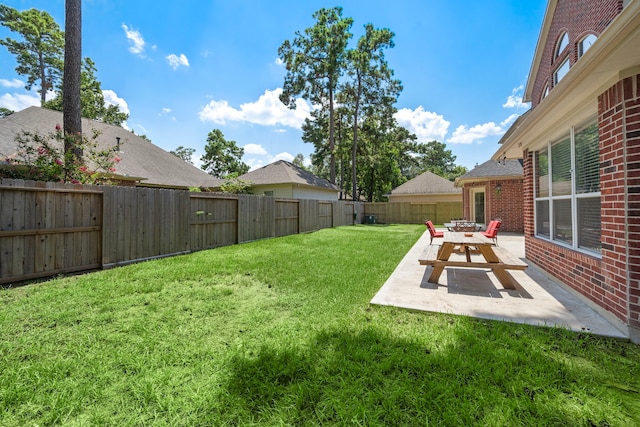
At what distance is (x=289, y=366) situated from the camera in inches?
93.4

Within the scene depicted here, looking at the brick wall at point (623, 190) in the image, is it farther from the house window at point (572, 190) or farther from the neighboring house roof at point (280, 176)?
the neighboring house roof at point (280, 176)

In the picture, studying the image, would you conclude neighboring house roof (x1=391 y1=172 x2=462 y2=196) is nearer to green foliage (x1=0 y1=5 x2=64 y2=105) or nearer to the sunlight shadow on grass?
the sunlight shadow on grass

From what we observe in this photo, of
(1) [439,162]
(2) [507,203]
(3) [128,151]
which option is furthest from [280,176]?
(1) [439,162]

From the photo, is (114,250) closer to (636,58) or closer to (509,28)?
(636,58)

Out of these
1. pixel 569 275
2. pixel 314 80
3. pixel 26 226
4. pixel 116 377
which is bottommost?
pixel 116 377

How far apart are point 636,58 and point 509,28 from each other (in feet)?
37.8

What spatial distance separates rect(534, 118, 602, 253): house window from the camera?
3676mm

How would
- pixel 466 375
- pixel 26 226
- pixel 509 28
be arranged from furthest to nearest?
pixel 509 28, pixel 26 226, pixel 466 375

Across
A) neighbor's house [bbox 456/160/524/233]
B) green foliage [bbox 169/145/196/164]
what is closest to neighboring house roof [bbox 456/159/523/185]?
neighbor's house [bbox 456/160/524/233]

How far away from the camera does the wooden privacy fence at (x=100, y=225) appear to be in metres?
4.69

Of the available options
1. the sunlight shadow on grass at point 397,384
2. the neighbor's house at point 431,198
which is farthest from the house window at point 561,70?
the neighbor's house at point 431,198

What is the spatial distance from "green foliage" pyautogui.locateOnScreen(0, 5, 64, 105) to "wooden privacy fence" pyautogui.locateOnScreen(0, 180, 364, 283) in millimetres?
25428

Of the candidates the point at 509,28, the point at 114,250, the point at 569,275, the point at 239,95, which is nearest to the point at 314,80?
the point at 239,95

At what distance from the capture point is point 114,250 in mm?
6055
